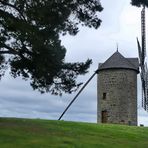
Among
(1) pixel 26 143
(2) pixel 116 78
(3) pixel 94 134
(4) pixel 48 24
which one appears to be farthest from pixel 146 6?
(2) pixel 116 78

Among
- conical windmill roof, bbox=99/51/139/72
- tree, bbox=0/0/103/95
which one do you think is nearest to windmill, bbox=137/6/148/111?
conical windmill roof, bbox=99/51/139/72

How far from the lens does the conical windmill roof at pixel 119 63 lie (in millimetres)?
62344

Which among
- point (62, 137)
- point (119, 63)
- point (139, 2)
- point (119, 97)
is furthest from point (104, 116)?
point (62, 137)

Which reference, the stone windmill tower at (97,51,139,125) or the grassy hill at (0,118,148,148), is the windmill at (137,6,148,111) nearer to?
the stone windmill tower at (97,51,139,125)

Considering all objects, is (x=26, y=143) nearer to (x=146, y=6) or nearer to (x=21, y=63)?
(x=21, y=63)

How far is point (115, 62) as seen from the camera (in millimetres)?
63438

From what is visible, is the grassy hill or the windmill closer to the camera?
the grassy hill

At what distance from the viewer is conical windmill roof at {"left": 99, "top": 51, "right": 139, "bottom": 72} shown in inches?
2454

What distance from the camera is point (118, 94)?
2394 inches

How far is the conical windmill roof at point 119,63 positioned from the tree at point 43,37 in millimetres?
26064

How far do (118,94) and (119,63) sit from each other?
4.36 meters

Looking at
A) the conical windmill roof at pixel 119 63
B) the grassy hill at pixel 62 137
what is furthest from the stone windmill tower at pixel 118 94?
the grassy hill at pixel 62 137

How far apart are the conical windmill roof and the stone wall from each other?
1.76 ft

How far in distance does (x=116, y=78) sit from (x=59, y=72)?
26993 millimetres
